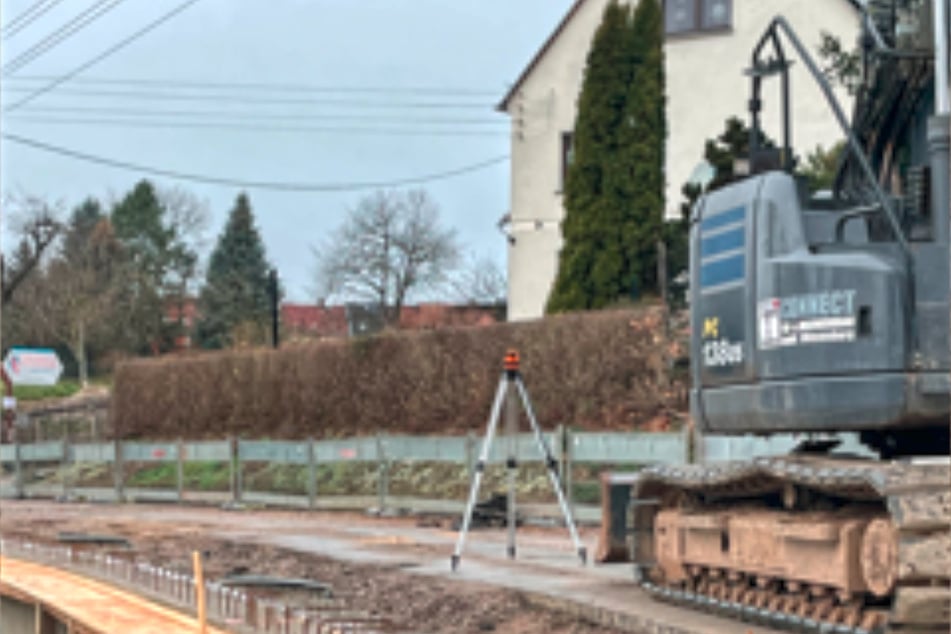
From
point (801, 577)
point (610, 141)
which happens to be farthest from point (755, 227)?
point (610, 141)

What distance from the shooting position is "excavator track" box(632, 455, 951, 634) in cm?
878

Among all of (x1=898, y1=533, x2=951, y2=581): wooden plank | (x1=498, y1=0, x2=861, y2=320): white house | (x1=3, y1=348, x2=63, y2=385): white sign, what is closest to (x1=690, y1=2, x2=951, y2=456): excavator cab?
(x1=898, y1=533, x2=951, y2=581): wooden plank

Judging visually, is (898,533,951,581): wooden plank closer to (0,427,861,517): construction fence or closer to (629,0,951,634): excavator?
(629,0,951,634): excavator

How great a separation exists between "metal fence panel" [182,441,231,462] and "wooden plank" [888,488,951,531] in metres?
22.7

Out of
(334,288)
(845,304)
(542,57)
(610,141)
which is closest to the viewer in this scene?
(845,304)

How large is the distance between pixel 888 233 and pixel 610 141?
26.6m

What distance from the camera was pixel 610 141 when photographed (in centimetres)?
3625

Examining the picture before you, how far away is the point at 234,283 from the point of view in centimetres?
7912

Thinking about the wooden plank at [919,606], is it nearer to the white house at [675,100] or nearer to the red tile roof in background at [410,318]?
the white house at [675,100]

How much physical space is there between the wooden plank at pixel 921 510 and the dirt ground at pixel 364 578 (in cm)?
330

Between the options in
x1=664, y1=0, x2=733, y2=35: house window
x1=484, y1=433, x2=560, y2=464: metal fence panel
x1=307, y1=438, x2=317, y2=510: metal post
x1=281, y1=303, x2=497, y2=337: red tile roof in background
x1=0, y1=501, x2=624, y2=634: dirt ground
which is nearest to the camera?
x1=0, y1=501, x2=624, y2=634: dirt ground

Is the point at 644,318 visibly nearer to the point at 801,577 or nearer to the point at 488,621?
the point at 488,621

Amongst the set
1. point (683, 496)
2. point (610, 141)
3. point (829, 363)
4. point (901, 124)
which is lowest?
point (683, 496)

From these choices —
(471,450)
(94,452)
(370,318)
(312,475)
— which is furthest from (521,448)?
(370,318)
